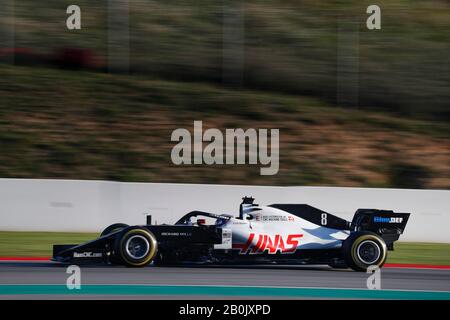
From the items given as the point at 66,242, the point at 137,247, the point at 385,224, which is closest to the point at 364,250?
the point at 385,224

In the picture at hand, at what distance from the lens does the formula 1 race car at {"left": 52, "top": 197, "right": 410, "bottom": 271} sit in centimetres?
881

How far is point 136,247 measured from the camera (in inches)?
347

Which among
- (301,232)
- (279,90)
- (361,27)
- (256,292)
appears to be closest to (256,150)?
(279,90)

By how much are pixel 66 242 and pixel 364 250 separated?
4.73 meters

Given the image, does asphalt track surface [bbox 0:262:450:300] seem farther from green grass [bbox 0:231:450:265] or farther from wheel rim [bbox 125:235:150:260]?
green grass [bbox 0:231:450:265]

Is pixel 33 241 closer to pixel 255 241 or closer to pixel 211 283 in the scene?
pixel 255 241

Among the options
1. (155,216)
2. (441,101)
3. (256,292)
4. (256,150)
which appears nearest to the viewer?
(256,292)

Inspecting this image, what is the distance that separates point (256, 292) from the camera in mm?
7734

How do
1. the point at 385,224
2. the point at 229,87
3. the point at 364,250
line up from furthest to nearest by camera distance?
1. the point at 229,87
2. the point at 385,224
3. the point at 364,250

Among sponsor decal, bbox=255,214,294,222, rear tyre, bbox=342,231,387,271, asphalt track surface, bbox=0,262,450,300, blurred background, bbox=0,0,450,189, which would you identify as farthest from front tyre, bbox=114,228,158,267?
blurred background, bbox=0,0,450,189

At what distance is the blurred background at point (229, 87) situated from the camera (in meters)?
16.5

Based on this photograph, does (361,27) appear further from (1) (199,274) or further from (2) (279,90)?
(1) (199,274)

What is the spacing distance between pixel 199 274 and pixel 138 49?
1217 cm

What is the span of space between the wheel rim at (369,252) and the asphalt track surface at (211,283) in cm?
19
